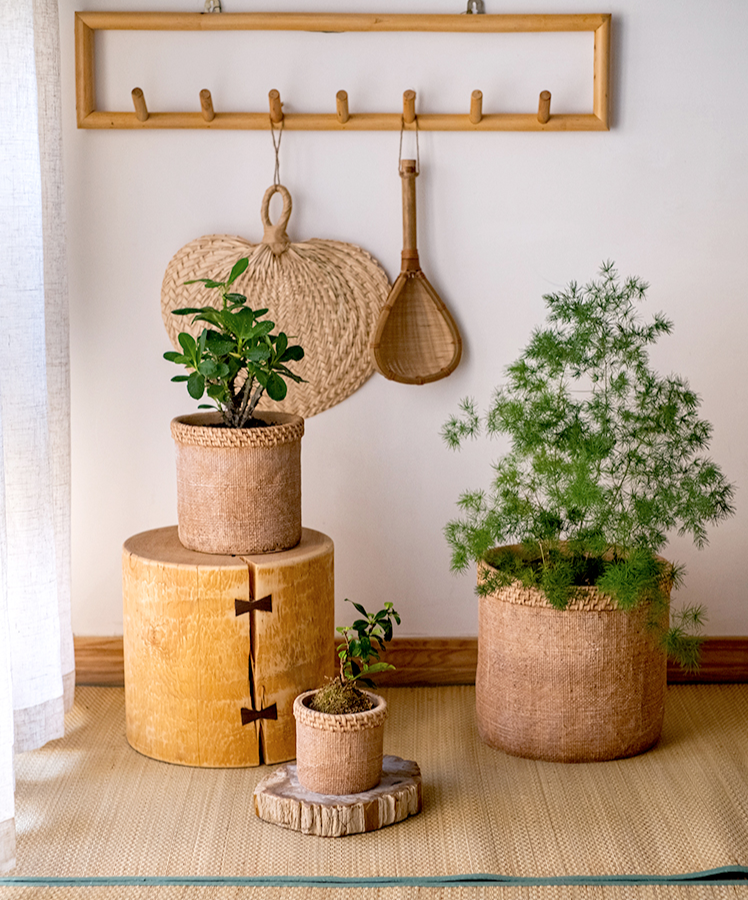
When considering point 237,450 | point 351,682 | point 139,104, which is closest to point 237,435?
point 237,450

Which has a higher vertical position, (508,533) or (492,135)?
(492,135)

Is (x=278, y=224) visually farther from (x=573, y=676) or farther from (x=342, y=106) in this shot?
(x=573, y=676)

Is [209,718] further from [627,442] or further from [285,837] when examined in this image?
[627,442]

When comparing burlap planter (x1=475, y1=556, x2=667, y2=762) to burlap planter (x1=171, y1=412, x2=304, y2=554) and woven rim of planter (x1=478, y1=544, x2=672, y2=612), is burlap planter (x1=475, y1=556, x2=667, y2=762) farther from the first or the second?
burlap planter (x1=171, y1=412, x2=304, y2=554)

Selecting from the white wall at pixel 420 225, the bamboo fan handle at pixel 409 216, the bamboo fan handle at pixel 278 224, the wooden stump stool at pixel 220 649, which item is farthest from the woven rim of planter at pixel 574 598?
the bamboo fan handle at pixel 278 224

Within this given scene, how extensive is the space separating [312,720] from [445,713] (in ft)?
2.00

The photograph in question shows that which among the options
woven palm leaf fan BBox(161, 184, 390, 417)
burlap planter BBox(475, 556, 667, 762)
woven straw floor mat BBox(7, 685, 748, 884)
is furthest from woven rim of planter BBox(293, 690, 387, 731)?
woven palm leaf fan BBox(161, 184, 390, 417)

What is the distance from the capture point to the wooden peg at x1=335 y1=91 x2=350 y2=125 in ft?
7.23

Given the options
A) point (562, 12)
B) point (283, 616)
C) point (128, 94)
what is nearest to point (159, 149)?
point (128, 94)

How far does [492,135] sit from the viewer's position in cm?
231

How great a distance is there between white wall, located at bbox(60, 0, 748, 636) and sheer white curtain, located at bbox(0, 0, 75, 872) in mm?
205

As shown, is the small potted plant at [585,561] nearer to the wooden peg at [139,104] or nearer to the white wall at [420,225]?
the white wall at [420,225]

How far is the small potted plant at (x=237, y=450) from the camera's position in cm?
189

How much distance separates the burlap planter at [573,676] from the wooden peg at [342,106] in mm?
1128
